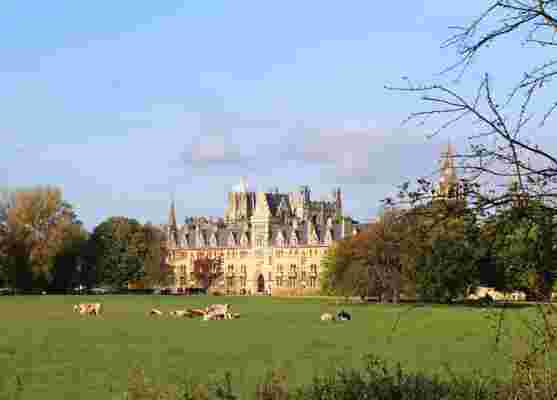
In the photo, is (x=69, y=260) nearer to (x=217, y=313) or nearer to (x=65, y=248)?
(x=65, y=248)

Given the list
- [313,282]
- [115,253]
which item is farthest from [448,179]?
[313,282]

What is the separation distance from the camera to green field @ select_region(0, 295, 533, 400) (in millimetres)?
20547

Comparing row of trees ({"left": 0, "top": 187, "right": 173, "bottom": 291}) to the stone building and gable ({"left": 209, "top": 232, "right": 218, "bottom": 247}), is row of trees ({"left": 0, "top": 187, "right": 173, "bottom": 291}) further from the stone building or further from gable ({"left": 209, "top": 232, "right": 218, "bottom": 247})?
gable ({"left": 209, "top": 232, "right": 218, "bottom": 247})

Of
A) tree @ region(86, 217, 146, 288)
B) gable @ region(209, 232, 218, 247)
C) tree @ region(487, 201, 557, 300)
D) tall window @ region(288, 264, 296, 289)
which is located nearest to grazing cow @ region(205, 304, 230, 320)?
tree @ region(487, 201, 557, 300)

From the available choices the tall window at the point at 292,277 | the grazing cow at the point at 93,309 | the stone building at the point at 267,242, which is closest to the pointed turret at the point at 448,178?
the grazing cow at the point at 93,309

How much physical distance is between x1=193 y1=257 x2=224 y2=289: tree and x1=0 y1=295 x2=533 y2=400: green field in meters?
105

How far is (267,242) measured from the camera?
158 meters

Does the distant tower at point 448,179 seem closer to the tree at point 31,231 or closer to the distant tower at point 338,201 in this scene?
the tree at point 31,231

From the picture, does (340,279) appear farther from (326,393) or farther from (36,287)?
(326,393)

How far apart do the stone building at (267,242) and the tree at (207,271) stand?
239 centimetres

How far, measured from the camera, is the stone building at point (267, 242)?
5842 inches

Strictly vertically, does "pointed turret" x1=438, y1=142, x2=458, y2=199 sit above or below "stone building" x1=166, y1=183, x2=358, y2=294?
below

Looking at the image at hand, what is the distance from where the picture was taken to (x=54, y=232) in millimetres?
101312

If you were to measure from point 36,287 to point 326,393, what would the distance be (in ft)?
339
